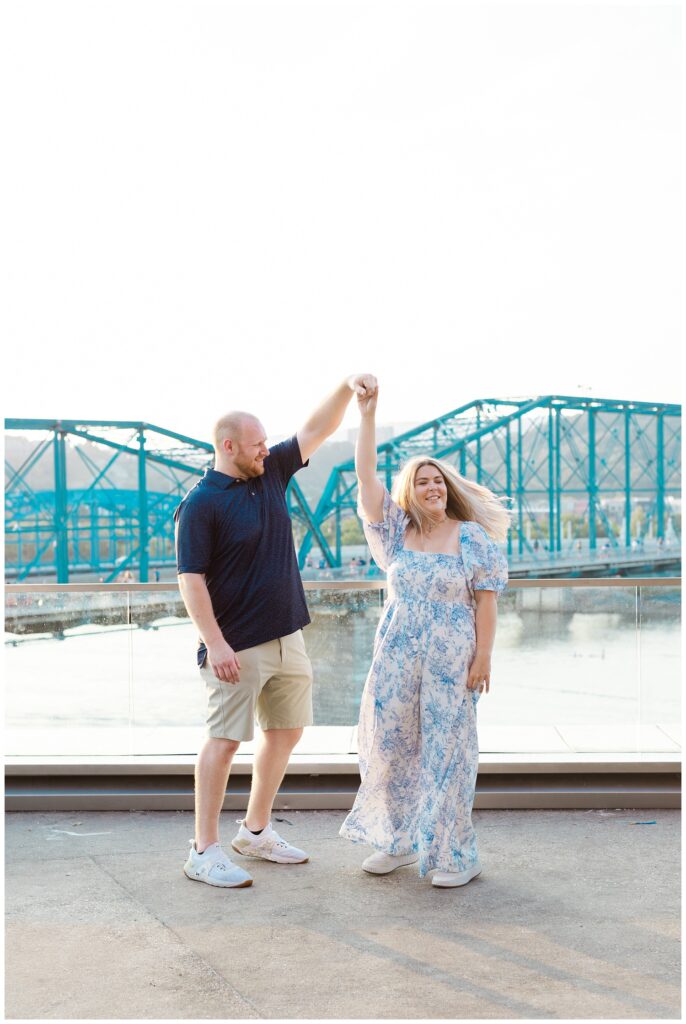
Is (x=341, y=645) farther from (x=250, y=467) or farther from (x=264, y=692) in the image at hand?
Answer: (x=250, y=467)

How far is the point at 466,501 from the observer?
279 centimetres

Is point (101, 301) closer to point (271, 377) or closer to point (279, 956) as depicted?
point (271, 377)

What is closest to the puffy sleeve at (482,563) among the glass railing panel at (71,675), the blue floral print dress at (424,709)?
the blue floral print dress at (424,709)

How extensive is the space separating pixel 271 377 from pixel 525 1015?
37141 millimetres

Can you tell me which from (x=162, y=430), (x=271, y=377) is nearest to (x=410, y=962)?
(x=162, y=430)

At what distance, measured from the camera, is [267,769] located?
2771 millimetres

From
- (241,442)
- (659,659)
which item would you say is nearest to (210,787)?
(241,442)

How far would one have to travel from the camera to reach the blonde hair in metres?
2.75

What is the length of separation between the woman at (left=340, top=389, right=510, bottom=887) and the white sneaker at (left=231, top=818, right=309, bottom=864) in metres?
0.15

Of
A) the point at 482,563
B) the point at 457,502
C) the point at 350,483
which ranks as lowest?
the point at 482,563

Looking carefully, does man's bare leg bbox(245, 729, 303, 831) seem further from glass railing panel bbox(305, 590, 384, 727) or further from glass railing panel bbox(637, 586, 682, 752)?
glass railing panel bbox(637, 586, 682, 752)

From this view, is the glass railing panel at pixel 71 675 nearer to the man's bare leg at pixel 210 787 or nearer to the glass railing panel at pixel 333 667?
the glass railing panel at pixel 333 667

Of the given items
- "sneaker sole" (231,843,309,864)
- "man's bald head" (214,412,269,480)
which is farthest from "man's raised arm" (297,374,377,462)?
"sneaker sole" (231,843,309,864)

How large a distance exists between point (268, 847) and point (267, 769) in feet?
0.72
